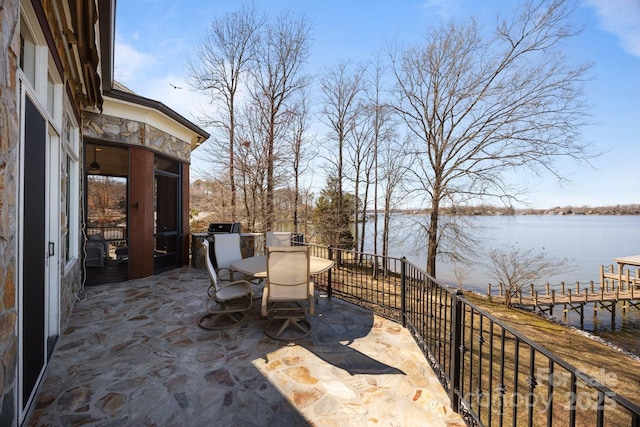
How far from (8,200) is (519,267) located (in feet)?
48.7

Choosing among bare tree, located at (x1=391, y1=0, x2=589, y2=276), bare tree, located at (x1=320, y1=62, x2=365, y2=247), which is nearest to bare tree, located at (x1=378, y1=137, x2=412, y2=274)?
bare tree, located at (x1=391, y1=0, x2=589, y2=276)

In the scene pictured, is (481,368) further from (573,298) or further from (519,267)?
(573,298)

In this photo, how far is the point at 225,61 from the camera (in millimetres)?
11062

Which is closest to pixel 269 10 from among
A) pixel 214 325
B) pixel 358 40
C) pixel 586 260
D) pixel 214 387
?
pixel 358 40

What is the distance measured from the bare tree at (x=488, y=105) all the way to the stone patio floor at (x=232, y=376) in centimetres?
840

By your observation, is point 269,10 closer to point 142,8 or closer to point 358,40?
point 358,40

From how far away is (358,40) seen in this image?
7887mm

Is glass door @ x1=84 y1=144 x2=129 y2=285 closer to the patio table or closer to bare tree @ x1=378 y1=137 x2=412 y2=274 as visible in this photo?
Result: the patio table

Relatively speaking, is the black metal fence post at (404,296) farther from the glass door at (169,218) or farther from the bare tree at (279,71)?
the bare tree at (279,71)

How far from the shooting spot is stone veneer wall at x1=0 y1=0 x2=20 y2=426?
1.31m

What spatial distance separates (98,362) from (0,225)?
77.6 inches

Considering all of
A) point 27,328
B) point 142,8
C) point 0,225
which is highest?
point 142,8

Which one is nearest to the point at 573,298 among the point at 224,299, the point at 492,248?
the point at 492,248

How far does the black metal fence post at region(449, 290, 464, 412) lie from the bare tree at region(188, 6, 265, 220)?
10467 mm
